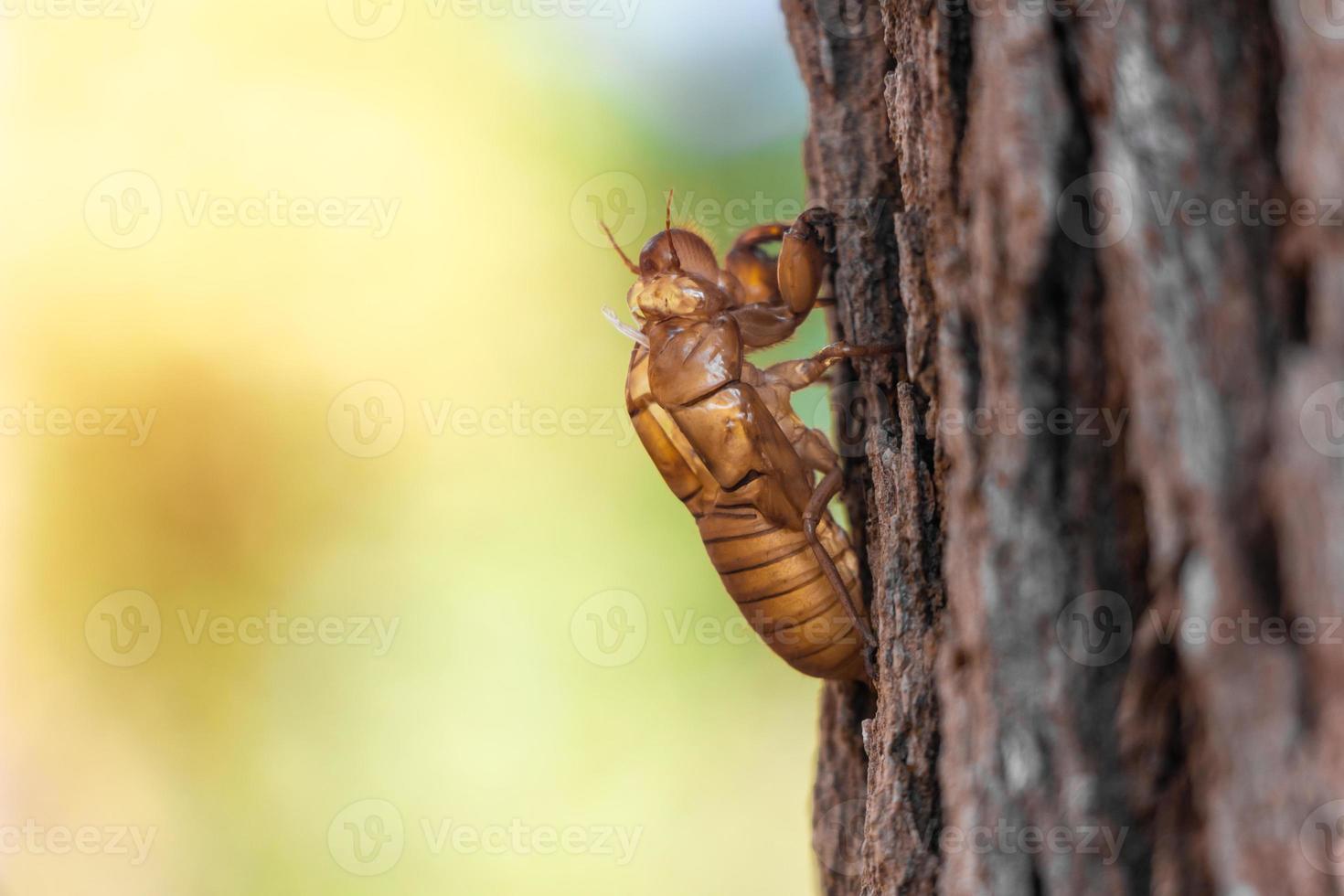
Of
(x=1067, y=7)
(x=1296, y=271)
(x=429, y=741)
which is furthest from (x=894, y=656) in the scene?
(x=429, y=741)

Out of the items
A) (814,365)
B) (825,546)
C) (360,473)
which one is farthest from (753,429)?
(360,473)

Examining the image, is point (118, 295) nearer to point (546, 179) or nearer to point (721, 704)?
point (546, 179)

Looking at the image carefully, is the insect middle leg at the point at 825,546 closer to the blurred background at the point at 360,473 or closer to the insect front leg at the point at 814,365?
the insect front leg at the point at 814,365

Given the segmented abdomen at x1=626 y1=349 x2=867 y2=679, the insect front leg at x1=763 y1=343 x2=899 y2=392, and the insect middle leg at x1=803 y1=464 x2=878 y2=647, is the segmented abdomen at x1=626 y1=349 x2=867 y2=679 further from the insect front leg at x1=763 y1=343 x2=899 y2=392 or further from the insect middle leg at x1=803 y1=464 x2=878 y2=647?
the insect front leg at x1=763 y1=343 x2=899 y2=392

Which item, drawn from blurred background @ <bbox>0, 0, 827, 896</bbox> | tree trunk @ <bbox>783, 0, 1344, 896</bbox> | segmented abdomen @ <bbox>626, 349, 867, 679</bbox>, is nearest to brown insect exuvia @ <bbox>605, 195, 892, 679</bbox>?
segmented abdomen @ <bbox>626, 349, 867, 679</bbox>

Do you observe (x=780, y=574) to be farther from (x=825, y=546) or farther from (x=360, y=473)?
(x=360, y=473)

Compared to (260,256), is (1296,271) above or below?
below

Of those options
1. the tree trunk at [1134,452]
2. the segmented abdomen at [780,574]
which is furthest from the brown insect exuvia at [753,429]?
the tree trunk at [1134,452]
